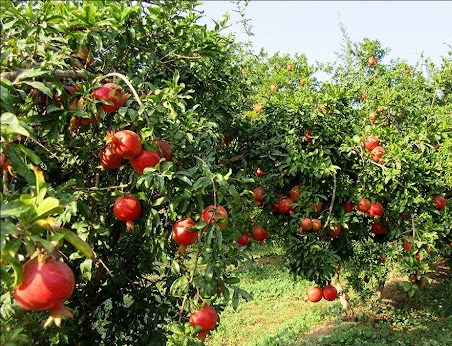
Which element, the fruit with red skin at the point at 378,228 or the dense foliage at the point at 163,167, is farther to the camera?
the fruit with red skin at the point at 378,228

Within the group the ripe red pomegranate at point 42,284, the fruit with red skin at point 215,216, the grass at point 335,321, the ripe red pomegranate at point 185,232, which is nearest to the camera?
the ripe red pomegranate at point 42,284

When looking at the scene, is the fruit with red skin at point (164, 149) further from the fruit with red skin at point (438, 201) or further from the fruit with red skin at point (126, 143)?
the fruit with red skin at point (438, 201)

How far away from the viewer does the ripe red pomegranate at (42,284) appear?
3.13ft

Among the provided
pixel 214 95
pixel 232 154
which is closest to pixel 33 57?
pixel 214 95

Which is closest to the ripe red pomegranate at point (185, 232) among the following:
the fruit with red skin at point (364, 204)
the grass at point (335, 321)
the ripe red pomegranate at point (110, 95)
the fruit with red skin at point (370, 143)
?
the ripe red pomegranate at point (110, 95)

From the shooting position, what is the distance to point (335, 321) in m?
7.43

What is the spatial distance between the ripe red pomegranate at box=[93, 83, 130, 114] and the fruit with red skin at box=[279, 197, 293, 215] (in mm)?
1922

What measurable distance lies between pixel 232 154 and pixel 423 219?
1.64 metres

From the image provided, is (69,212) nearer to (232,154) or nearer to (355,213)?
(232,154)

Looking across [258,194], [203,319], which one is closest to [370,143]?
[258,194]

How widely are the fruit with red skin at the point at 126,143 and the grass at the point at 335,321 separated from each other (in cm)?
409

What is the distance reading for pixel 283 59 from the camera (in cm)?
1138

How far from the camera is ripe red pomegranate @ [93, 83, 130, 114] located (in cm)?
167

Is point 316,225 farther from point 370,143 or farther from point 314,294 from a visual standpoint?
point 370,143
